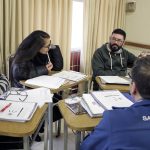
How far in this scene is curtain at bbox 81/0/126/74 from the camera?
11.9 ft

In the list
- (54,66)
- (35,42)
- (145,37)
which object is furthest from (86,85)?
(145,37)

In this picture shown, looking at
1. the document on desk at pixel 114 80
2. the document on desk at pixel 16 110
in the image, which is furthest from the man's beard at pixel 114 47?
the document on desk at pixel 16 110

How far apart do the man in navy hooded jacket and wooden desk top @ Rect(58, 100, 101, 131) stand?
0.21m

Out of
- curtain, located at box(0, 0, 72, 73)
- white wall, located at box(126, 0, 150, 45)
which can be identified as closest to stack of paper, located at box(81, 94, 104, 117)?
curtain, located at box(0, 0, 72, 73)

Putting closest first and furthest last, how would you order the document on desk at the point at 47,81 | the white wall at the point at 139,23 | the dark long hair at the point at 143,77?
1. the dark long hair at the point at 143,77
2. the document on desk at the point at 47,81
3. the white wall at the point at 139,23

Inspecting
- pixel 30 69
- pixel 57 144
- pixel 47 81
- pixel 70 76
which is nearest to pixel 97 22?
pixel 70 76

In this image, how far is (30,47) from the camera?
240cm

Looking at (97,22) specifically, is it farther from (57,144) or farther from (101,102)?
(101,102)

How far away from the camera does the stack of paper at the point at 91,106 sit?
1418mm

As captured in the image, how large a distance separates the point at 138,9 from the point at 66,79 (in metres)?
2.18

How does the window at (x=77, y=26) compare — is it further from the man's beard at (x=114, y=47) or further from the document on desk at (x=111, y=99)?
the document on desk at (x=111, y=99)

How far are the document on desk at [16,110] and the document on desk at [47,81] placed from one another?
0.55 m

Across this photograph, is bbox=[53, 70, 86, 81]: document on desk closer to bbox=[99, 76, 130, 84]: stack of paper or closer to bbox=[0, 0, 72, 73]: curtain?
bbox=[99, 76, 130, 84]: stack of paper

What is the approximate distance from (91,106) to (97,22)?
2.48 metres
